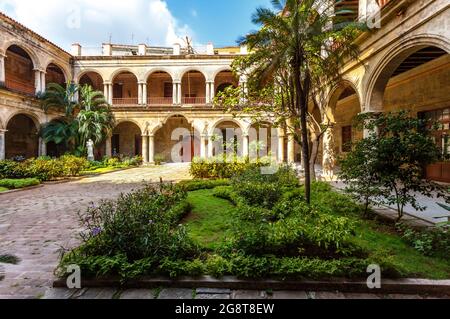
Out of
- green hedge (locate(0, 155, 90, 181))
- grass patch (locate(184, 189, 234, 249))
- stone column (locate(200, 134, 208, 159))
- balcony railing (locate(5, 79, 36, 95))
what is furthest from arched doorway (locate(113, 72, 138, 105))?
grass patch (locate(184, 189, 234, 249))

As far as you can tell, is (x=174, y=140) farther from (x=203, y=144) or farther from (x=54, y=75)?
(x=54, y=75)

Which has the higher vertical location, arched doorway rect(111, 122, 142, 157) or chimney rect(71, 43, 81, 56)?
chimney rect(71, 43, 81, 56)

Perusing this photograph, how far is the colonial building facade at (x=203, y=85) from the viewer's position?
792 cm

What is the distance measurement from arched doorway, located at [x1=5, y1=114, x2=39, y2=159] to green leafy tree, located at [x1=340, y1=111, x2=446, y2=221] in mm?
23498

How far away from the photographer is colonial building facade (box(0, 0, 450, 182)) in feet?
26.0

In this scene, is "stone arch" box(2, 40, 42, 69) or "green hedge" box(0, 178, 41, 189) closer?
"green hedge" box(0, 178, 41, 189)

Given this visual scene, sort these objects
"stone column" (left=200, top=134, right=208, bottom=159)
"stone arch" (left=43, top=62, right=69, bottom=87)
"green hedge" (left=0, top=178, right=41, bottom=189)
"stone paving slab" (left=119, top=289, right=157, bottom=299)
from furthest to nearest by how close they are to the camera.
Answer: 1. "stone column" (left=200, top=134, right=208, bottom=159)
2. "stone arch" (left=43, top=62, right=69, bottom=87)
3. "green hedge" (left=0, top=178, right=41, bottom=189)
4. "stone paving slab" (left=119, top=289, right=157, bottom=299)

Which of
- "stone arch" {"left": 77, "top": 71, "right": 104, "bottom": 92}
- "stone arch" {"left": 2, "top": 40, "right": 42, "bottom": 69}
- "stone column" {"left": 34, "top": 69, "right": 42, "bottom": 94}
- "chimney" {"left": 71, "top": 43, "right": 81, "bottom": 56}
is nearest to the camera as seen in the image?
"stone arch" {"left": 2, "top": 40, "right": 42, "bottom": 69}

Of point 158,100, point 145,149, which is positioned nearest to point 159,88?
point 158,100

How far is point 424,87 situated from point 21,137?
26.3m

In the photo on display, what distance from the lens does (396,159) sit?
496 centimetres

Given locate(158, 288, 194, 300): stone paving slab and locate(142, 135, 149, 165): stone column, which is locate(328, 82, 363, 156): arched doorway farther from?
locate(142, 135, 149, 165): stone column

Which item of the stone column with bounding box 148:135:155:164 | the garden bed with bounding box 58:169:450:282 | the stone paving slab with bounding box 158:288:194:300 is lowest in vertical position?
the stone paving slab with bounding box 158:288:194:300

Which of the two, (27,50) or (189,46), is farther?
(189,46)
